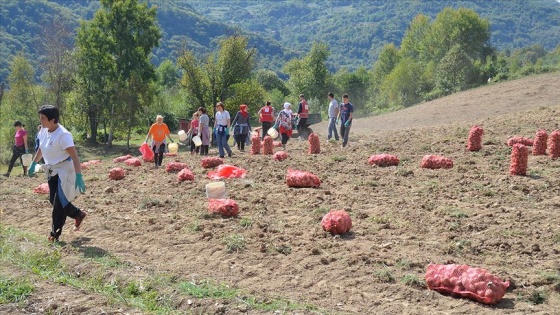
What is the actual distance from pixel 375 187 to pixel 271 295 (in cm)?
599

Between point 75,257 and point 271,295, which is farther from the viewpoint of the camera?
point 75,257

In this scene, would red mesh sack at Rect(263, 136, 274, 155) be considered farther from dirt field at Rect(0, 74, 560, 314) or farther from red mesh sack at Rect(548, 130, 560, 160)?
red mesh sack at Rect(548, 130, 560, 160)

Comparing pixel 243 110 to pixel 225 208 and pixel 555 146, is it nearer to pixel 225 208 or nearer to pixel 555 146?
pixel 555 146

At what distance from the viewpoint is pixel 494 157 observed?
15.0 m

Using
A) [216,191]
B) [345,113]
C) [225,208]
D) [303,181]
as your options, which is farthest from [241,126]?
[225,208]

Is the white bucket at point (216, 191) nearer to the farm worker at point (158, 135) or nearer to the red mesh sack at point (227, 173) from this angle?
the red mesh sack at point (227, 173)

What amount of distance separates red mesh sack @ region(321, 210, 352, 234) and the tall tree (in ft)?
109

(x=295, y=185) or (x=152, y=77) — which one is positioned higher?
(x=152, y=77)

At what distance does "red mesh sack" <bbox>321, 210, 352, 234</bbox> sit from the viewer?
8742 millimetres

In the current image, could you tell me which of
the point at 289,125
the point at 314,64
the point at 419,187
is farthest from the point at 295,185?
the point at 314,64

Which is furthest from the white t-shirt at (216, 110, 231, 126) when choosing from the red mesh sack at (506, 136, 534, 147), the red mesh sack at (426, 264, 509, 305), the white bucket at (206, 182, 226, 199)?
the red mesh sack at (426, 264, 509, 305)

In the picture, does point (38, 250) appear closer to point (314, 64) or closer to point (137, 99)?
point (137, 99)

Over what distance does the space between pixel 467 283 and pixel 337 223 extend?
2.52 meters

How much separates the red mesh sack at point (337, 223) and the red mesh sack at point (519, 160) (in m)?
5.04
